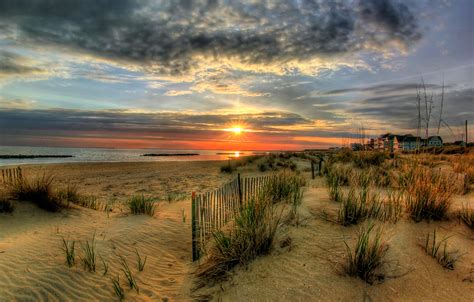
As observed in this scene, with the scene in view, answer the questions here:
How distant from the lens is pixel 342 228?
189 inches

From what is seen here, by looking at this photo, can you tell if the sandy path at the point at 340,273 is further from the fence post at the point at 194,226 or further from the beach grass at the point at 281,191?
the beach grass at the point at 281,191

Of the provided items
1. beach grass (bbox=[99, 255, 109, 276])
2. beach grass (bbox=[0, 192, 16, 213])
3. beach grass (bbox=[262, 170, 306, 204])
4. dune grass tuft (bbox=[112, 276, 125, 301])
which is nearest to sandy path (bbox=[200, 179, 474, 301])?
dune grass tuft (bbox=[112, 276, 125, 301])

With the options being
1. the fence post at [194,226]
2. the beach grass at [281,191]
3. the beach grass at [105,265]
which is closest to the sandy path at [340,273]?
the fence post at [194,226]

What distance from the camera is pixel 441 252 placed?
3.93 metres

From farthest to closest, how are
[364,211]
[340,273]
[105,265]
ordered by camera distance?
[364,211] → [105,265] → [340,273]

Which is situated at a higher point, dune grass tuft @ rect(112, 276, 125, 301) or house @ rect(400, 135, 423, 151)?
house @ rect(400, 135, 423, 151)

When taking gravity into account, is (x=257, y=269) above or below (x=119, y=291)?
above

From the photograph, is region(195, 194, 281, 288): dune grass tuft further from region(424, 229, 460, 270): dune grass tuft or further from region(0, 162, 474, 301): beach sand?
region(424, 229, 460, 270): dune grass tuft

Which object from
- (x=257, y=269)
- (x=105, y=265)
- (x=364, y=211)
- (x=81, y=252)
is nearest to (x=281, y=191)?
(x=364, y=211)

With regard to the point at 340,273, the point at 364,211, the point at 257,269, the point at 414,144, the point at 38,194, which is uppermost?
the point at 414,144

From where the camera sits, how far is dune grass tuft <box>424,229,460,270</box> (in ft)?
12.3

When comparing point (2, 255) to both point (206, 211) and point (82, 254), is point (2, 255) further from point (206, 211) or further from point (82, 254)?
point (206, 211)

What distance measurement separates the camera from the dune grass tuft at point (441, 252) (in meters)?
3.74

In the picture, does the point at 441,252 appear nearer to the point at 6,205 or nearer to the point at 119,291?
the point at 119,291
